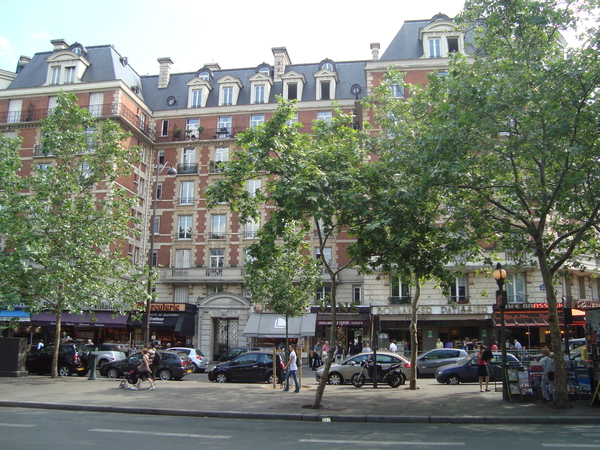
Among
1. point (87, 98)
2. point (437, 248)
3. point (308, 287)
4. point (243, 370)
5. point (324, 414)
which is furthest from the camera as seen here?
point (87, 98)

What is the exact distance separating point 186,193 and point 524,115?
98.9ft

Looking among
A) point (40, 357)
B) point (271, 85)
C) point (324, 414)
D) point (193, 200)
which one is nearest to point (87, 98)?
point (193, 200)

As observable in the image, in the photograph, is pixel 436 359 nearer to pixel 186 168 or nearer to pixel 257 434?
pixel 257 434

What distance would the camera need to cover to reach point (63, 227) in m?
21.2

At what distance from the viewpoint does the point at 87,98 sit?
38031 millimetres

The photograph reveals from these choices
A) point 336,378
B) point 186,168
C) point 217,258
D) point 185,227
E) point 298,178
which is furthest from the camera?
point 186,168

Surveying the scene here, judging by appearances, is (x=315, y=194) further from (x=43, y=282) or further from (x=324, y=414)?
(x=43, y=282)

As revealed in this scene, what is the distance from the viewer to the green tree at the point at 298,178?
13906 mm

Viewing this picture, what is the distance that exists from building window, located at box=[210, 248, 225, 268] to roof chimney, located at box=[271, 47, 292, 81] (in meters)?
14.9

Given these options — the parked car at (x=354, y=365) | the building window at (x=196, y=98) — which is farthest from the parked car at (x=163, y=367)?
the building window at (x=196, y=98)

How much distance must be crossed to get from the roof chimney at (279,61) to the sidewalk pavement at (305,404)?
29.6 metres

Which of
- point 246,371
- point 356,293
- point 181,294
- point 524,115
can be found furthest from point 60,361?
point 524,115

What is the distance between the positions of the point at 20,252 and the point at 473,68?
680 inches

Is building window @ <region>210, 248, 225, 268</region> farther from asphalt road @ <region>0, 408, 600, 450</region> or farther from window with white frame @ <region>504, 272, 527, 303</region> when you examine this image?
asphalt road @ <region>0, 408, 600, 450</region>
